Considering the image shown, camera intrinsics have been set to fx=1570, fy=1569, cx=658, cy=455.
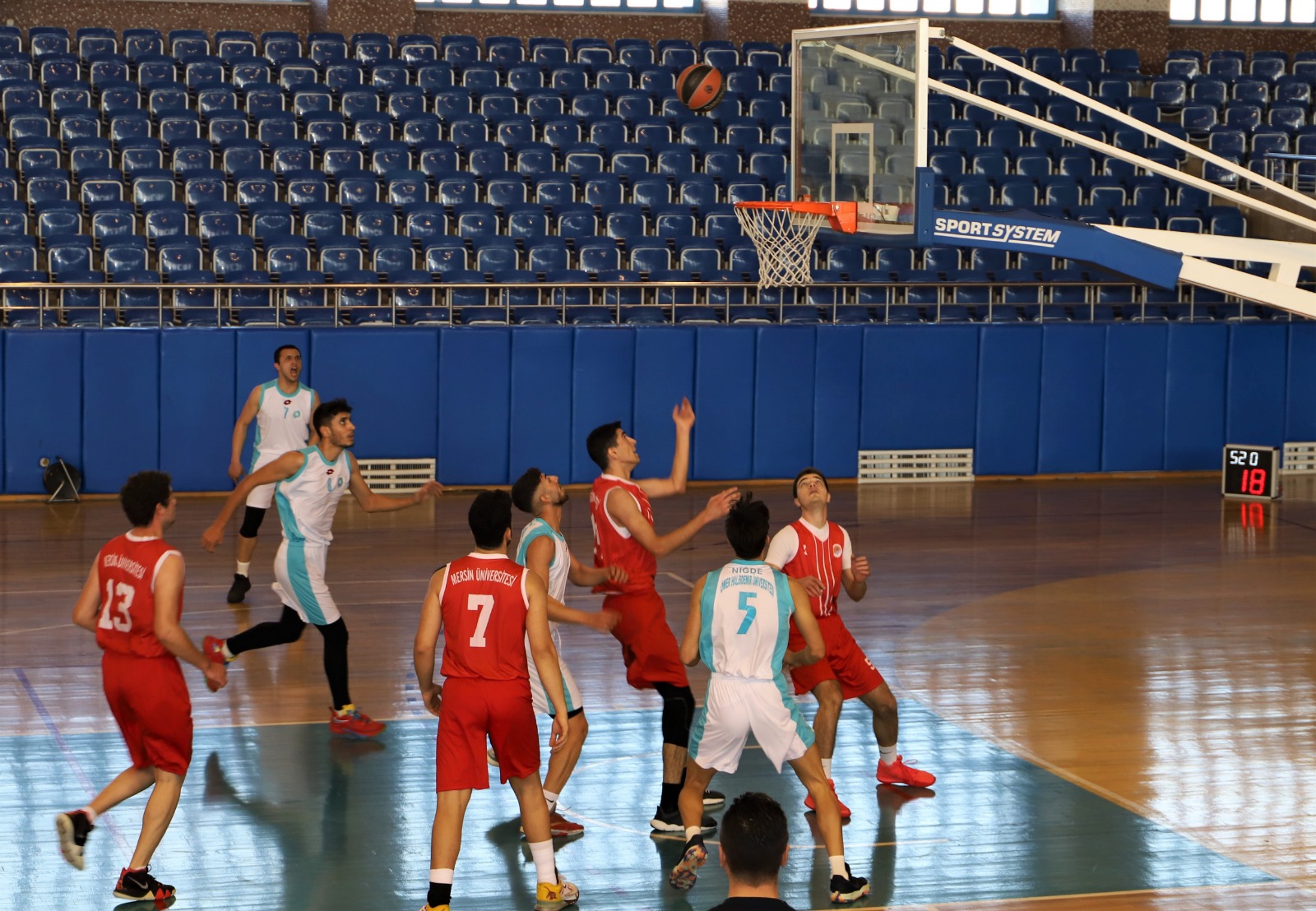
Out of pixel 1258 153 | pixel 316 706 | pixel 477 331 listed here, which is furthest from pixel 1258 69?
pixel 316 706

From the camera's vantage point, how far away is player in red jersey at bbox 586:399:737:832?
7605 millimetres

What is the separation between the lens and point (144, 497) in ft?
21.7

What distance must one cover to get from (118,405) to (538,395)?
4759 millimetres

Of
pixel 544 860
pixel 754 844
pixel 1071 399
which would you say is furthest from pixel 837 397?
pixel 754 844

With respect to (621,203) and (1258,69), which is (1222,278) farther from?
(1258,69)

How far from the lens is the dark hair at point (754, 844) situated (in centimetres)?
423

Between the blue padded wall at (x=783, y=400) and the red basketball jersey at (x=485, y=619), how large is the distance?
13.2m

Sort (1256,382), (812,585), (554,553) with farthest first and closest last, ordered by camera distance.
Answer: (1256,382), (554,553), (812,585)

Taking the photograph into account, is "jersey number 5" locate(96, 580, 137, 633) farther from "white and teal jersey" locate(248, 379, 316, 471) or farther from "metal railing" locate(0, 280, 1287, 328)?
"metal railing" locate(0, 280, 1287, 328)

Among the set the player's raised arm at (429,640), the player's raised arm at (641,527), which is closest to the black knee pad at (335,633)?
the player's raised arm at (641,527)

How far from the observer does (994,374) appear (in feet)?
66.1

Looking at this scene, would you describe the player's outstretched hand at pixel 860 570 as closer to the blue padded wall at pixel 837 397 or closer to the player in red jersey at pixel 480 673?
the player in red jersey at pixel 480 673

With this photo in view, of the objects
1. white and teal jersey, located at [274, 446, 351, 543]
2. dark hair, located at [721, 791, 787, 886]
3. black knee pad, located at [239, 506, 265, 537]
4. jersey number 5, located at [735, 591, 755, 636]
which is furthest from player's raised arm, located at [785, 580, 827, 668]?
black knee pad, located at [239, 506, 265, 537]

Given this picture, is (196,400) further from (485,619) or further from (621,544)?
(485,619)
